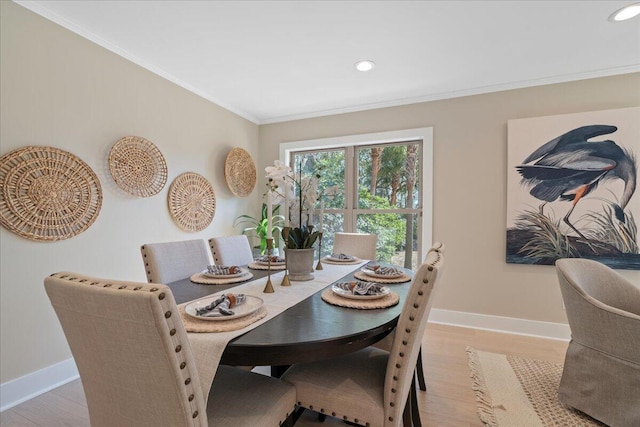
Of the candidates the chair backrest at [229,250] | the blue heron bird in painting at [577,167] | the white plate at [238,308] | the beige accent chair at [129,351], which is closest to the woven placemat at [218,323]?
the white plate at [238,308]

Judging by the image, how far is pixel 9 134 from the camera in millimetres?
1846

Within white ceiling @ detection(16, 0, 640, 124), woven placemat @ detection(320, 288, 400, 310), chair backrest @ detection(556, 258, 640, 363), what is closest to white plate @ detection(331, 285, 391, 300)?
woven placemat @ detection(320, 288, 400, 310)

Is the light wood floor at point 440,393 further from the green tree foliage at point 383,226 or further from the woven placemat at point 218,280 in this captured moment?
the green tree foliage at point 383,226

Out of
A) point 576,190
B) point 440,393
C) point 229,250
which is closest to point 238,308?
point 229,250

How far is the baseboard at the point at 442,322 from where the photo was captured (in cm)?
186

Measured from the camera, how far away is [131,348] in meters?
0.79

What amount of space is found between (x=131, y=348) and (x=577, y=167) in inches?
138

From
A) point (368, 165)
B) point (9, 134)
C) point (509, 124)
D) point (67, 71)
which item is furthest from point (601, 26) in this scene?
point (9, 134)

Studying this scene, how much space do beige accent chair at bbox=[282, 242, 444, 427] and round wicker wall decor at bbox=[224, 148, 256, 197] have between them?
8.76 ft

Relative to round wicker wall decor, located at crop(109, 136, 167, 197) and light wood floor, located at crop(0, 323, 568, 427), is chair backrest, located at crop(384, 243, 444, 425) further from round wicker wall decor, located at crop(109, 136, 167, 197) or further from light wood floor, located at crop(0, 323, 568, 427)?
round wicker wall decor, located at crop(109, 136, 167, 197)

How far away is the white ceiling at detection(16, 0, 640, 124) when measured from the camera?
6.35 ft

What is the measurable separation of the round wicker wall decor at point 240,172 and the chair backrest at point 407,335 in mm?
2901

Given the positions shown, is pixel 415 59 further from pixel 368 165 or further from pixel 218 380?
pixel 218 380

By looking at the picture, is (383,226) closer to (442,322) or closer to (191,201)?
(442,322)
